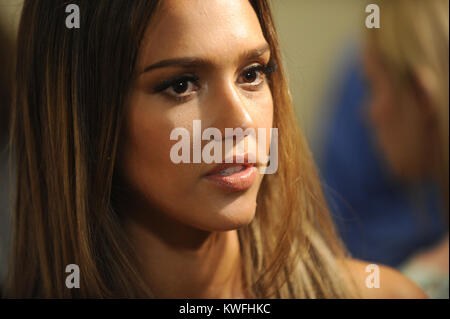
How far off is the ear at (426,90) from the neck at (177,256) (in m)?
0.59

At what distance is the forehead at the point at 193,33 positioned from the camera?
75 cm

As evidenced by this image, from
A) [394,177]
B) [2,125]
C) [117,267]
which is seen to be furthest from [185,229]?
[394,177]

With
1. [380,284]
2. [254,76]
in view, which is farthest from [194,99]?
[380,284]

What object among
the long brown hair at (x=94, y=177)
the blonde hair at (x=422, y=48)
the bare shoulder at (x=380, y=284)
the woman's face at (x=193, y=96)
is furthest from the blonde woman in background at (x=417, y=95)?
the woman's face at (x=193, y=96)

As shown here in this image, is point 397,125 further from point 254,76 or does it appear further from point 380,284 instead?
point 254,76

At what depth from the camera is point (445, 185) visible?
4.04ft

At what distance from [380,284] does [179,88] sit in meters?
0.51

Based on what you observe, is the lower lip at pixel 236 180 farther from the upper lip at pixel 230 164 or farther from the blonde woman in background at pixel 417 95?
the blonde woman in background at pixel 417 95

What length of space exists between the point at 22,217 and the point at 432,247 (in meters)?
0.88

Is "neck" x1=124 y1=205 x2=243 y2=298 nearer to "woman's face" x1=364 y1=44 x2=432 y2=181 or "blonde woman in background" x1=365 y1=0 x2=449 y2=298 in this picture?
"blonde woman in background" x1=365 y1=0 x2=449 y2=298

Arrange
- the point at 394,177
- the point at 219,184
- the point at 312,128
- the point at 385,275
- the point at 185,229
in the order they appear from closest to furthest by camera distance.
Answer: the point at 219,184
the point at 185,229
the point at 385,275
the point at 394,177
the point at 312,128

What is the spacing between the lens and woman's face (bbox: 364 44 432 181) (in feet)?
4.26

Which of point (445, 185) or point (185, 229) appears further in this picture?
point (445, 185)
